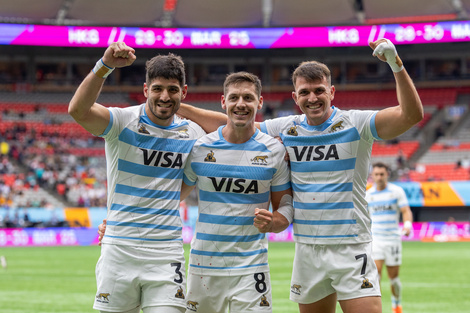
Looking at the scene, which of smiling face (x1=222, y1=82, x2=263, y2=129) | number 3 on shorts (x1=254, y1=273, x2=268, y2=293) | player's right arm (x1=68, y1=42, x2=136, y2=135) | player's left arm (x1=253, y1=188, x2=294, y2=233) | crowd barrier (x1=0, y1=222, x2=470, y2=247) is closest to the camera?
player's right arm (x1=68, y1=42, x2=136, y2=135)

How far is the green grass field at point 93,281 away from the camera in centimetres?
1077

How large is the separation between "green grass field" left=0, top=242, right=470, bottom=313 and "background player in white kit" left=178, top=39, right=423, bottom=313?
520cm

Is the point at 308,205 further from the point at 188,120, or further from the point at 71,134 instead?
the point at 71,134

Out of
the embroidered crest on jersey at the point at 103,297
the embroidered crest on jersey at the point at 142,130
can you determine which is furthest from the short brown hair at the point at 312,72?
the embroidered crest on jersey at the point at 103,297

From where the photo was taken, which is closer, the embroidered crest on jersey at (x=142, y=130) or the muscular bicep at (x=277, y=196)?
the embroidered crest on jersey at (x=142, y=130)

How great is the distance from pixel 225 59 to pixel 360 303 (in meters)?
39.1

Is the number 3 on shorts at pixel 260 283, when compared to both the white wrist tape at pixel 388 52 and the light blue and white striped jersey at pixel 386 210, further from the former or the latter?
the light blue and white striped jersey at pixel 386 210

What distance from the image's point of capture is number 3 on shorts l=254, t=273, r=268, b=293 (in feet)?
15.8

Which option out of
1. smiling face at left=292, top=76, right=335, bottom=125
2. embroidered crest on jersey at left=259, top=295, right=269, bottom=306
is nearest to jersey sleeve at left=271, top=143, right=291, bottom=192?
smiling face at left=292, top=76, right=335, bottom=125

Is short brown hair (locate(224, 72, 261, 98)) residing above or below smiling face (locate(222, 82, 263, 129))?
above

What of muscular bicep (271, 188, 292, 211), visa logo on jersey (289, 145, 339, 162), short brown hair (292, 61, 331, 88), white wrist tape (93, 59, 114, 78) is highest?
short brown hair (292, 61, 331, 88)

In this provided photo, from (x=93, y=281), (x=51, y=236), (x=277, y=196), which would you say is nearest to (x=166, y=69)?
(x=277, y=196)

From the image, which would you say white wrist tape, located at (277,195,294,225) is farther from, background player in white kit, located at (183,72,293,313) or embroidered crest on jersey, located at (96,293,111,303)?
embroidered crest on jersey, located at (96,293,111,303)

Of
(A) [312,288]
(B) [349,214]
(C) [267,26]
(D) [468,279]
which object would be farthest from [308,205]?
(C) [267,26]
